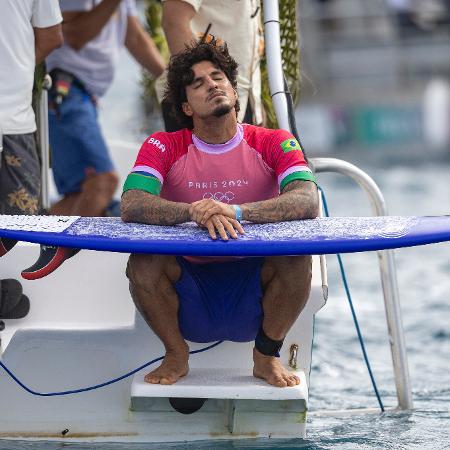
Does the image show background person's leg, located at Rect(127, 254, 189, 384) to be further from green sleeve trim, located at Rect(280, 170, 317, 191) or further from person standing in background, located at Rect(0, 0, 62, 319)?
person standing in background, located at Rect(0, 0, 62, 319)

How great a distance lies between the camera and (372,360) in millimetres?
7590

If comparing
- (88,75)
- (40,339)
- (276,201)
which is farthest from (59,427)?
(88,75)

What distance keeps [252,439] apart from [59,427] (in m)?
A: 0.71

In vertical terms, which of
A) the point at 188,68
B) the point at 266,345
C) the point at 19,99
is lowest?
the point at 266,345

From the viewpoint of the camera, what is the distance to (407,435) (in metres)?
5.17

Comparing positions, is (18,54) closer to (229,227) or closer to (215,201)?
(215,201)

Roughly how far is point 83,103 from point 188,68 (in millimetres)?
2114

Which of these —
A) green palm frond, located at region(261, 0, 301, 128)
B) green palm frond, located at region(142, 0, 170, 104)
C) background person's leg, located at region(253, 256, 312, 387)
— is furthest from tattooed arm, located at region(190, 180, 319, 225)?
green palm frond, located at region(142, 0, 170, 104)

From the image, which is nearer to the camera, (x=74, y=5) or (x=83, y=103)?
(x=74, y=5)

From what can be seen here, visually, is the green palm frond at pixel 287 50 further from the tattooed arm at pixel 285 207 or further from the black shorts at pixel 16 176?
the tattooed arm at pixel 285 207

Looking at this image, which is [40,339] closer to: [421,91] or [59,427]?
[59,427]

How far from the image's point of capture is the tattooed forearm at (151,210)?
4246 mm

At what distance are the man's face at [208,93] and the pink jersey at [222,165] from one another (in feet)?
0.37

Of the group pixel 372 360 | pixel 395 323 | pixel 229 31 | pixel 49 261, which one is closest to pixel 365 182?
pixel 395 323
